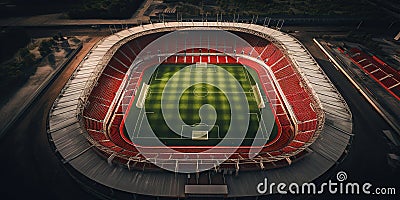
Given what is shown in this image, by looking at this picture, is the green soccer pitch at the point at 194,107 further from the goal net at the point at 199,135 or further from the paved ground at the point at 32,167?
the paved ground at the point at 32,167

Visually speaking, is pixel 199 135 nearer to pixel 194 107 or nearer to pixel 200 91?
pixel 194 107

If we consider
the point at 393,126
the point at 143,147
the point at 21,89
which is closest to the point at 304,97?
the point at 393,126

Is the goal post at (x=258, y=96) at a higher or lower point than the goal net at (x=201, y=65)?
lower

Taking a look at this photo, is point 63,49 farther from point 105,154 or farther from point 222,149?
point 222,149

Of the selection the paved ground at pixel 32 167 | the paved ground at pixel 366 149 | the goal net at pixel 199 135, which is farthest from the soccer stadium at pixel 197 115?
the paved ground at pixel 366 149

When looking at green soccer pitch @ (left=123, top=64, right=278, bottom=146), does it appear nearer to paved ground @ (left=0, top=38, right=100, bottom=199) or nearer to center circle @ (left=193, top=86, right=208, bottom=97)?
center circle @ (left=193, top=86, right=208, bottom=97)

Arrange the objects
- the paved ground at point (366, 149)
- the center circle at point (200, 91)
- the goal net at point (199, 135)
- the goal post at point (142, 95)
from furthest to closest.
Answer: the center circle at point (200, 91), the goal post at point (142, 95), the goal net at point (199, 135), the paved ground at point (366, 149)

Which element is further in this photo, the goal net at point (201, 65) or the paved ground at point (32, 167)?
the goal net at point (201, 65)
